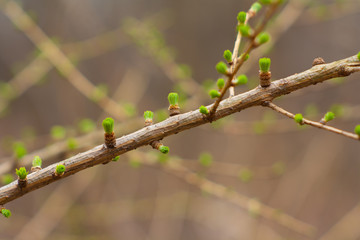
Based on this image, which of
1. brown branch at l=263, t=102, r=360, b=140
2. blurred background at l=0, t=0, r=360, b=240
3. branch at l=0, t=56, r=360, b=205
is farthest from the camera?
blurred background at l=0, t=0, r=360, b=240

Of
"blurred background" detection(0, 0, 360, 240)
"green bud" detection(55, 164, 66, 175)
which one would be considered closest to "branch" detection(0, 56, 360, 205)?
"green bud" detection(55, 164, 66, 175)

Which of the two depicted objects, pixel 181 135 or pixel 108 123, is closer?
pixel 108 123

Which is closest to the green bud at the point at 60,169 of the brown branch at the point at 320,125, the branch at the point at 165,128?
the branch at the point at 165,128

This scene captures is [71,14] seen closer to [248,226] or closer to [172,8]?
[172,8]

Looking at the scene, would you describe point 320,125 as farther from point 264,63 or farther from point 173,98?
point 173,98

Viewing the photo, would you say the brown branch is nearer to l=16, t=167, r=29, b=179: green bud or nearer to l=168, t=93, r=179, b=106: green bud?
l=168, t=93, r=179, b=106: green bud

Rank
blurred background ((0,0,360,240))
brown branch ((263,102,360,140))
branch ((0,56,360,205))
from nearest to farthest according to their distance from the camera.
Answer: brown branch ((263,102,360,140)), branch ((0,56,360,205)), blurred background ((0,0,360,240))

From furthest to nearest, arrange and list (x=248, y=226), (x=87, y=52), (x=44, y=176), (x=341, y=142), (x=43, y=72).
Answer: (x=341, y=142) → (x=248, y=226) → (x=87, y=52) → (x=43, y=72) → (x=44, y=176)

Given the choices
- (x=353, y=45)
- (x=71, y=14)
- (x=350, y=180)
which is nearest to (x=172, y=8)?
(x=71, y=14)

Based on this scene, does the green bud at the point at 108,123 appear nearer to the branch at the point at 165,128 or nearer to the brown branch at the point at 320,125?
the branch at the point at 165,128

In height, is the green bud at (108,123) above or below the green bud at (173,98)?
below

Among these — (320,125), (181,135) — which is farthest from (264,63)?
(181,135)
